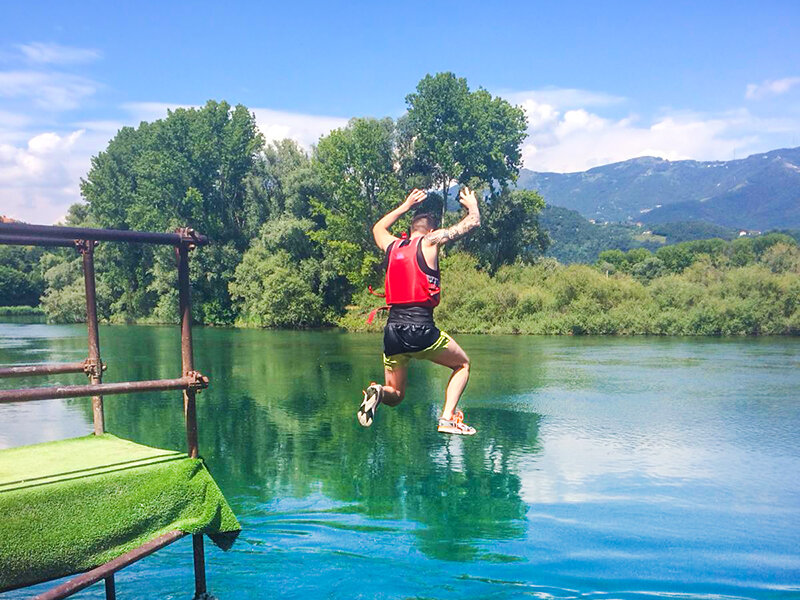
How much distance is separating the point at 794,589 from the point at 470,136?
4779 centimetres

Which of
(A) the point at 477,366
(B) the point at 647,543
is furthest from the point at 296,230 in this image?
(B) the point at 647,543

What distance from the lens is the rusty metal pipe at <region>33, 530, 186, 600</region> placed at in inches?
149

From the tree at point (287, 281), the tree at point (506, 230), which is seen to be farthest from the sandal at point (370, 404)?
the tree at point (506, 230)

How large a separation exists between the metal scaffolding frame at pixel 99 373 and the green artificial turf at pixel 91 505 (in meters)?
0.12

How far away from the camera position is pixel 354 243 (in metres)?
50.1

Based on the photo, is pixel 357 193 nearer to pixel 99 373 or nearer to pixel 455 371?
pixel 455 371

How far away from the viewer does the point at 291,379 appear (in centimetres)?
2214

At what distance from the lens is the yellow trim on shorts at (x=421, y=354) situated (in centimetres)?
664

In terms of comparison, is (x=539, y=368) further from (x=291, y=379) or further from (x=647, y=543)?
(x=647, y=543)

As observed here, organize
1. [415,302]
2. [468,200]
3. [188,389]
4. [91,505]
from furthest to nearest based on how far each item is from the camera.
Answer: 1. [415,302]
2. [468,200]
3. [188,389]
4. [91,505]

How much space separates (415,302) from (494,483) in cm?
449

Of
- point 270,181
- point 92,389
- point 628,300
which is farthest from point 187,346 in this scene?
point 270,181

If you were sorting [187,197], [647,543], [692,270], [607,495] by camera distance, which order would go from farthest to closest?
[187,197] → [692,270] → [607,495] → [647,543]

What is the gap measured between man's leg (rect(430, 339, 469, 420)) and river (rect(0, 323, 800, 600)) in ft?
5.21
